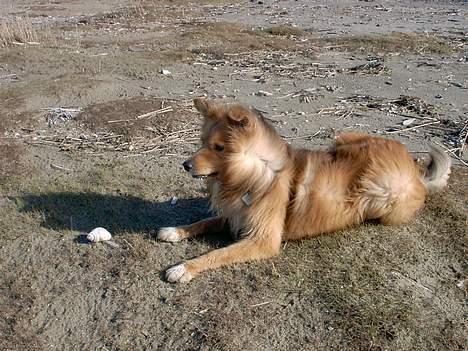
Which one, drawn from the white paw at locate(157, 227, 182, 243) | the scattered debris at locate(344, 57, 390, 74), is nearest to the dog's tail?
the white paw at locate(157, 227, 182, 243)

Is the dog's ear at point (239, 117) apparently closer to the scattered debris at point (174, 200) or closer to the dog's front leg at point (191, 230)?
the dog's front leg at point (191, 230)

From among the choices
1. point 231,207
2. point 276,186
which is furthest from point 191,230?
point 276,186

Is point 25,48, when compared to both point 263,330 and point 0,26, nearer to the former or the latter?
point 0,26

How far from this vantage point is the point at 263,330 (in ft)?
12.0

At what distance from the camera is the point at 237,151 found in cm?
409

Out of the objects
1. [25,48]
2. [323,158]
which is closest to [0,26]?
[25,48]

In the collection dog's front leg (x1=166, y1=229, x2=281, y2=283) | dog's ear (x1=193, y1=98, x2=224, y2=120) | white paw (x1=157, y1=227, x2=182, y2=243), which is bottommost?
white paw (x1=157, y1=227, x2=182, y2=243)

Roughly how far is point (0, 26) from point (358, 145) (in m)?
10.8

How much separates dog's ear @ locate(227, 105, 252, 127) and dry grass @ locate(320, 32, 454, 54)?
867 cm

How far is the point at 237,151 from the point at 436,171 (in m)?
2.21

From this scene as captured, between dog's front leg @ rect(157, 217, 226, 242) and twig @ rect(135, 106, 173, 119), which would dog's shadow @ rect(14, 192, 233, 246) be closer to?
dog's front leg @ rect(157, 217, 226, 242)

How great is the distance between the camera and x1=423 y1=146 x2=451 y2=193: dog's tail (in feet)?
16.9

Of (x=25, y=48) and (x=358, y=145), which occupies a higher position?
(x=358, y=145)

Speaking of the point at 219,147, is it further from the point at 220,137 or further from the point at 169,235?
the point at 169,235
